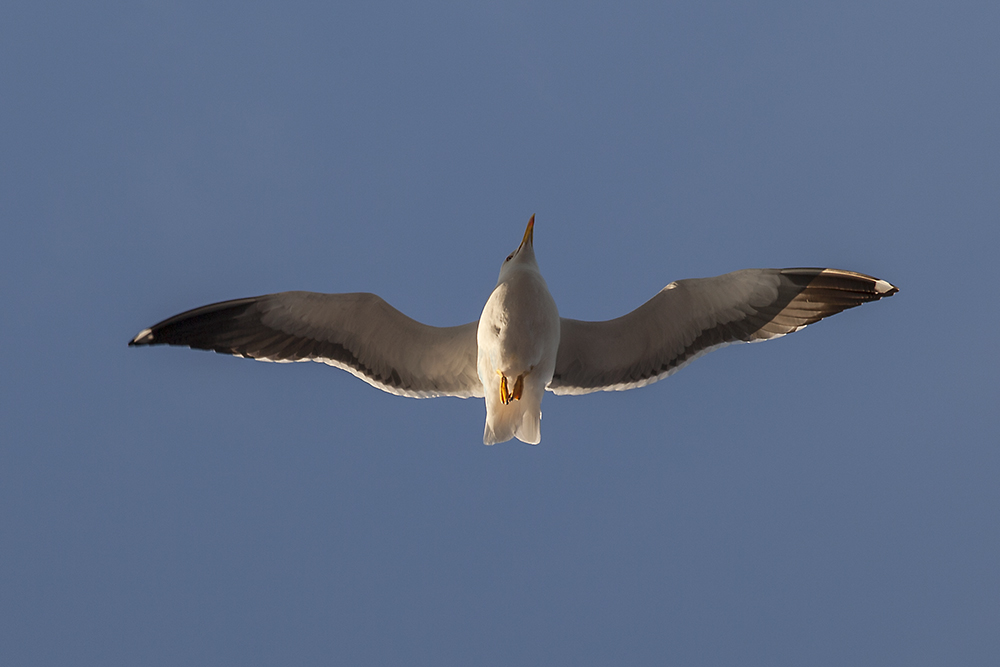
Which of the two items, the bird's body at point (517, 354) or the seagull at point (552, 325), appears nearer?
the bird's body at point (517, 354)

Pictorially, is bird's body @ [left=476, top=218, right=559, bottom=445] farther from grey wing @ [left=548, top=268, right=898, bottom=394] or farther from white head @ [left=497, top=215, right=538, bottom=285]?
grey wing @ [left=548, top=268, right=898, bottom=394]

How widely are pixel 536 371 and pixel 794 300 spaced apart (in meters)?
2.65

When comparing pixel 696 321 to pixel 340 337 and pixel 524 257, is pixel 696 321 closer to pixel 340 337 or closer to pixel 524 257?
pixel 524 257

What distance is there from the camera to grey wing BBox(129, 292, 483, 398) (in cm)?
691

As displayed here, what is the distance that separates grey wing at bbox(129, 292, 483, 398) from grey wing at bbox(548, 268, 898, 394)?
3.70 feet

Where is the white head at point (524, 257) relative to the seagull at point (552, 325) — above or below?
above

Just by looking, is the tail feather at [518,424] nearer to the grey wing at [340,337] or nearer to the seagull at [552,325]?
the seagull at [552,325]

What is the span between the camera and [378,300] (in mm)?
6961

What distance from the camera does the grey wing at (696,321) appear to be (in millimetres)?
6789

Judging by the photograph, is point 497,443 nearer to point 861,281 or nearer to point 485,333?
point 485,333

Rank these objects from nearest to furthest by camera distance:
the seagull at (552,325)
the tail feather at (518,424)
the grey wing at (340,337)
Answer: the tail feather at (518,424)
the seagull at (552,325)
the grey wing at (340,337)

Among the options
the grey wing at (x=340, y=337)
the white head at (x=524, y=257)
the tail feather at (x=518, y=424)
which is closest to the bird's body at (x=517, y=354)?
the tail feather at (x=518, y=424)

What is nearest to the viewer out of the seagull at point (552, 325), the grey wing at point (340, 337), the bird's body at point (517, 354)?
the bird's body at point (517, 354)

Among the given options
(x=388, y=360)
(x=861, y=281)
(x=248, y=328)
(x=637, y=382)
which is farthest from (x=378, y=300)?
(x=861, y=281)
